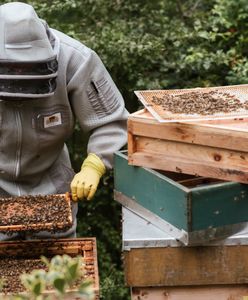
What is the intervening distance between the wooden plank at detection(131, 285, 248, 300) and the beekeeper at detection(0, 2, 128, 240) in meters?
0.64

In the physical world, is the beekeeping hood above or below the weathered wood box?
above

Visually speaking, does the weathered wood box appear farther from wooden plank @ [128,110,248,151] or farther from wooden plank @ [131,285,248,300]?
wooden plank @ [131,285,248,300]

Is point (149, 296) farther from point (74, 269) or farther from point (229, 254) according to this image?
point (74, 269)

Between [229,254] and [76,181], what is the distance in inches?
33.9

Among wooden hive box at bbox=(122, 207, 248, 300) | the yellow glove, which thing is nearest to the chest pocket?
the yellow glove

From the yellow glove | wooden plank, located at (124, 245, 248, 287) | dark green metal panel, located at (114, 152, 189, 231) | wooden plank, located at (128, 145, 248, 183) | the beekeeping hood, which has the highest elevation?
the beekeeping hood

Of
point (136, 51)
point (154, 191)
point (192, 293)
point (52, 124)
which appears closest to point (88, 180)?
point (52, 124)

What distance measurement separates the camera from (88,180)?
3.45 metres

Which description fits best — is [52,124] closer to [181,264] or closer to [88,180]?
[88,180]

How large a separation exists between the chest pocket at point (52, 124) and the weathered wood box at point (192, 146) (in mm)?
518

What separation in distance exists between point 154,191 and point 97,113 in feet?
2.37

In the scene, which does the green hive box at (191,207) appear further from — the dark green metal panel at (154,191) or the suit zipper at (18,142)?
the suit zipper at (18,142)

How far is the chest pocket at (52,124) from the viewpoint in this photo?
3467 mm

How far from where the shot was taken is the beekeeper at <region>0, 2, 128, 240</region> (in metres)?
3.13
